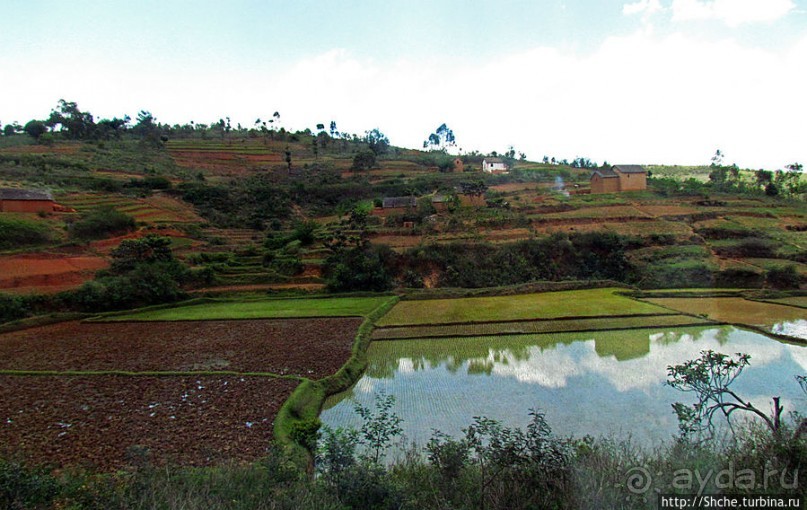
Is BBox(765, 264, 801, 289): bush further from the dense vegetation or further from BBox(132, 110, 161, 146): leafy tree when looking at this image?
BBox(132, 110, 161, 146): leafy tree

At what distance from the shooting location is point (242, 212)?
141ft

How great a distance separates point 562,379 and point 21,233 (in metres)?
31.0

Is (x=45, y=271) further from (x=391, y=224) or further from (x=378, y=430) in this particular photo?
(x=378, y=430)

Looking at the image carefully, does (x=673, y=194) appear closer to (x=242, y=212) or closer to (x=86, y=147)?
(x=242, y=212)

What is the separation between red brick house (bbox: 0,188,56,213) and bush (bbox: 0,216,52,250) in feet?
9.63

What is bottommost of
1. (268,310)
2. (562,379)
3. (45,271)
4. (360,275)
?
(268,310)

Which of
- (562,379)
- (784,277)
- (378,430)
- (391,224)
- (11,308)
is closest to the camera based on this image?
(378,430)

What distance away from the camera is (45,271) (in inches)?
892

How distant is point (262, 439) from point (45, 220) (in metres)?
28.5

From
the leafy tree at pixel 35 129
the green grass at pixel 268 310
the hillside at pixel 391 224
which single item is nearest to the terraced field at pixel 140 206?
the hillside at pixel 391 224

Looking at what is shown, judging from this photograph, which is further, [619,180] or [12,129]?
[12,129]

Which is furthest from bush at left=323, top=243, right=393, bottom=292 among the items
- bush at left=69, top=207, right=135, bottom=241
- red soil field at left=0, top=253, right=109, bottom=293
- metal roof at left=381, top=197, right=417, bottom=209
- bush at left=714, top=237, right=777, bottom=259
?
bush at left=714, top=237, right=777, bottom=259

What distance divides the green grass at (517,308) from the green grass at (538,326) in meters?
0.51

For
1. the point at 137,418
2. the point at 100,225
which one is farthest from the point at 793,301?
the point at 100,225
